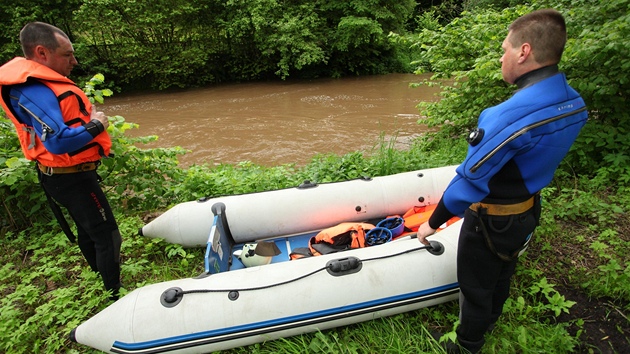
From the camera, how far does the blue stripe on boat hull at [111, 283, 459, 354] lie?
1792 mm

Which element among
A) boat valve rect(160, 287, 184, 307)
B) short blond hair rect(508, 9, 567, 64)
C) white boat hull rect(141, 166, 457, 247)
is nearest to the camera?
short blond hair rect(508, 9, 567, 64)

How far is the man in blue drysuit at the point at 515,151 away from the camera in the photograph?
1.22 metres

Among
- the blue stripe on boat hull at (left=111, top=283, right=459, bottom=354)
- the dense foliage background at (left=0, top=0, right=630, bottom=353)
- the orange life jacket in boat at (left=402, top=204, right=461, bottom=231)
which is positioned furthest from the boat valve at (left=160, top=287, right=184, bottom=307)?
the orange life jacket in boat at (left=402, top=204, right=461, bottom=231)

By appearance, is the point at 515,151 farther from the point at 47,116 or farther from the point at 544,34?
the point at 47,116

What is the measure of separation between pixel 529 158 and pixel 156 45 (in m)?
13.8

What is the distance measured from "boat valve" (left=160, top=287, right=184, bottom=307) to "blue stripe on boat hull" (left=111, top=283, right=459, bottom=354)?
0.18 metres

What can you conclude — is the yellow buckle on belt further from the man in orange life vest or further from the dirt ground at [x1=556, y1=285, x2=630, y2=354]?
the man in orange life vest

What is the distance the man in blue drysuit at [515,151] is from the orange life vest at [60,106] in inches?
75.3

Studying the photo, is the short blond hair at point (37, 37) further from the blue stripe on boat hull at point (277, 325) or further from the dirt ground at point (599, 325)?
the dirt ground at point (599, 325)

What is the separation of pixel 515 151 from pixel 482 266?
1.88 ft

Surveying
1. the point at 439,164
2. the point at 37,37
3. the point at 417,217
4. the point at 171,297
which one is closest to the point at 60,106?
the point at 37,37

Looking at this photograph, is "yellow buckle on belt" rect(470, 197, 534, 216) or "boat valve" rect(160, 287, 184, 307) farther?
"boat valve" rect(160, 287, 184, 307)

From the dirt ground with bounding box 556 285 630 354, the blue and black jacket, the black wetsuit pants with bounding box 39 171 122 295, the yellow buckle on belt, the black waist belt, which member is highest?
the blue and black jacket

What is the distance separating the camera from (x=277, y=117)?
8641 millimetres
